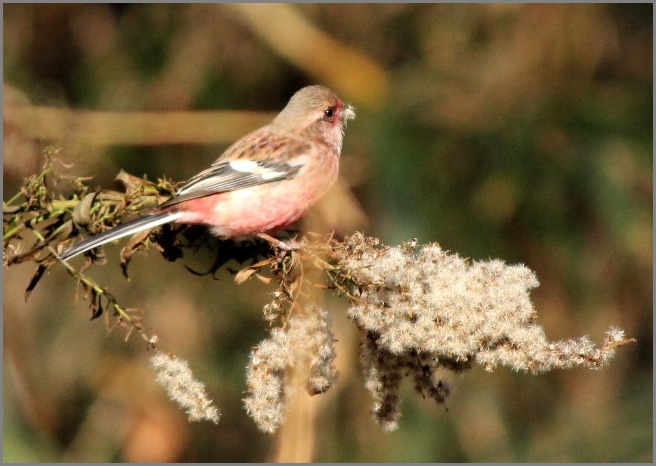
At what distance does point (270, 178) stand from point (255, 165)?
12 cm

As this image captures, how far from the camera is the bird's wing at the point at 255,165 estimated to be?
13.6 ft

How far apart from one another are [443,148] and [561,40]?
4.32ft

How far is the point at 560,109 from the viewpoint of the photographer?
22.2 ft

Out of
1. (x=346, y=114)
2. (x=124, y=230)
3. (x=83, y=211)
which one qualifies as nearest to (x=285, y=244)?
(x=124, y=230)

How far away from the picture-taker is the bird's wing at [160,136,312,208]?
416cm

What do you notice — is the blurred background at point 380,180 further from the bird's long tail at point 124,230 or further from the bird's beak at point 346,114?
the bird's long tail at point 124,230

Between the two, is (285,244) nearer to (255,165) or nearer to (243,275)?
(243,275)

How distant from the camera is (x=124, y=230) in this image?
3.11 m

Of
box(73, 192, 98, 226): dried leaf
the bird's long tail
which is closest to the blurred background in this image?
the bird's long tail

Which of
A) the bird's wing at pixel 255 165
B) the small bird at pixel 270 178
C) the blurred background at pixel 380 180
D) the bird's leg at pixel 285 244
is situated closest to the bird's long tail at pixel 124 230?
the small bird at pixel 270 178

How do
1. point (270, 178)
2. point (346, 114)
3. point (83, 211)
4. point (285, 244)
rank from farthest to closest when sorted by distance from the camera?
point (346, 114), point (270, 178), point (285, 244), point (83, 211)

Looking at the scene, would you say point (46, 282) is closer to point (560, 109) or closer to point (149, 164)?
point (149, 164)

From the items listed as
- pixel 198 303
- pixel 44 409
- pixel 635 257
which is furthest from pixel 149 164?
pixel 635 257

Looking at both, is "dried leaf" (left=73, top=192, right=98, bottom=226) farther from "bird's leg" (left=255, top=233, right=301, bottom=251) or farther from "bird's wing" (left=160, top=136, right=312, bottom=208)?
"bird's wing" (left=160, top=136, right=312, bottom=208)
